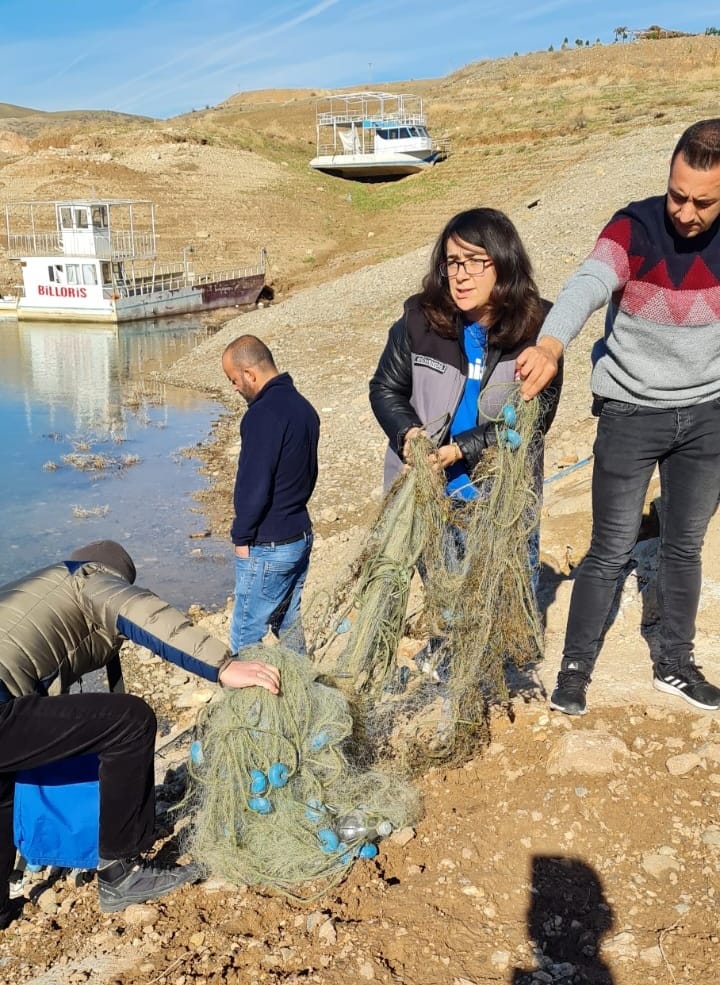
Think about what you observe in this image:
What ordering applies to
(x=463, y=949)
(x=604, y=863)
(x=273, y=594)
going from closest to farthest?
(x=463, y=949) → (x=604, y=863) → (x=273, y=594)

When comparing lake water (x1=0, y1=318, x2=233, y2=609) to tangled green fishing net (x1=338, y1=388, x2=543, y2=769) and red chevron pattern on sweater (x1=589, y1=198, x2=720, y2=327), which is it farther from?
red chevron pattern on sweater (x1=589, y1=198, x2=720, y2=327)

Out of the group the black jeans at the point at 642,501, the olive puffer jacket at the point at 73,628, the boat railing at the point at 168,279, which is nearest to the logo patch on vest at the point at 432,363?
the black jeans at the point at 642,501

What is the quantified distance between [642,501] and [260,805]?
186 centimetres

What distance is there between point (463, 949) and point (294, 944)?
532 millimetres

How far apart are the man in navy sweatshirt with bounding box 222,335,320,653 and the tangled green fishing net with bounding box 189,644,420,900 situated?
1050 mm

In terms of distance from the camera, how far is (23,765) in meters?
2.82

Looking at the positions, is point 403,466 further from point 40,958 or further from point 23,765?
point 40,958

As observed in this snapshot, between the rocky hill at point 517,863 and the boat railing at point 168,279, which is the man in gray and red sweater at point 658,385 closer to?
the rocky hill at point 517,863

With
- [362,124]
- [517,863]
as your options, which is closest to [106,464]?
[517,863]

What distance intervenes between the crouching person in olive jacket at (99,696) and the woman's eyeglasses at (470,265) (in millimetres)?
1609

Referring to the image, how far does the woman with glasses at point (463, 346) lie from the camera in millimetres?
3312

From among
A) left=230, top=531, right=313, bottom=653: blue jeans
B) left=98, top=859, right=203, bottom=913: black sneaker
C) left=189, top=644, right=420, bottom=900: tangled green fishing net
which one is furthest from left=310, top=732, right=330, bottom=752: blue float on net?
left=230, top=531, right=313, bottom=653: blue jeans

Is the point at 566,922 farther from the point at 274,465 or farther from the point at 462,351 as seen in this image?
the point at 274,465

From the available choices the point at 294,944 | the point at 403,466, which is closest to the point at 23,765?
the point at 294,944
